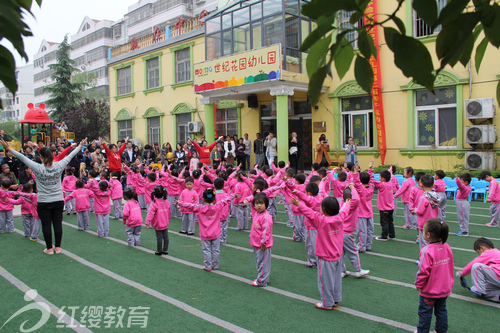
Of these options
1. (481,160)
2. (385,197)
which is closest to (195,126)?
(481,160)

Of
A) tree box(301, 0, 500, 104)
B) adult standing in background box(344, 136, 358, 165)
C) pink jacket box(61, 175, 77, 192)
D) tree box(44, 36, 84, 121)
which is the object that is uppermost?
tree box(44, 36, 84, 121)

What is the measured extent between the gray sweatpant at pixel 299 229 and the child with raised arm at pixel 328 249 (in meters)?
3.08

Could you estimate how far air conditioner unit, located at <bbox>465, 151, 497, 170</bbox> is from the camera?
40.9 feet

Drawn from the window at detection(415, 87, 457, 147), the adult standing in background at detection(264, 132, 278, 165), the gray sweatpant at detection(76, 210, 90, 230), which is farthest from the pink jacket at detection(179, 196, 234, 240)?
the window at detection(415, 87, 457, 147)

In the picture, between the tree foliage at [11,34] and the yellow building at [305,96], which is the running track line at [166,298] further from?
the yellow building at [305,96]

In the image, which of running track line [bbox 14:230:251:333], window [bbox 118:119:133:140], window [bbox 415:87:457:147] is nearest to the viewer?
running track line [bbox 14:230:251:333]

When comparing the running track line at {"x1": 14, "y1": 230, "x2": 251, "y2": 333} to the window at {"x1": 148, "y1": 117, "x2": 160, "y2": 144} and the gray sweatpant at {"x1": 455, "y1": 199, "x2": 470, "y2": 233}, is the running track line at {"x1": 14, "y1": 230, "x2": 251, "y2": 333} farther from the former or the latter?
the window at {"x1": 148, "y1": 117, "x2": 160, "y2": 144}

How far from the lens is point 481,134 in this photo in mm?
12492

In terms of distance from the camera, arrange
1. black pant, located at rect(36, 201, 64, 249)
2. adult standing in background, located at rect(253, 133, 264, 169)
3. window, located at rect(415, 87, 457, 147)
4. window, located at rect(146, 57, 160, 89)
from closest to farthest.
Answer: black pant, located at rect(36, 201, 64, 249), window, located at rect(415, 87, 457, 147), adult standing in background, located at rect(253, 133, 264, 169), window, located at rect(146, 57, 160, 89)

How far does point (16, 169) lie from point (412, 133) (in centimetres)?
1451

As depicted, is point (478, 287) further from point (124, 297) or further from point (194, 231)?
point (194, 231)

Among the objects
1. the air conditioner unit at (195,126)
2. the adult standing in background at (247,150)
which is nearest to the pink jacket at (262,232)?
the adult standing in background at (247,150)

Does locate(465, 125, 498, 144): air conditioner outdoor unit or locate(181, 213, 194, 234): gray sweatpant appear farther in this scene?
locate(465, 125, 498, 144): air conditioner outdoor unit

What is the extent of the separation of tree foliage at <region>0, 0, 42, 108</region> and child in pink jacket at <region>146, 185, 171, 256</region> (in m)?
5.55
